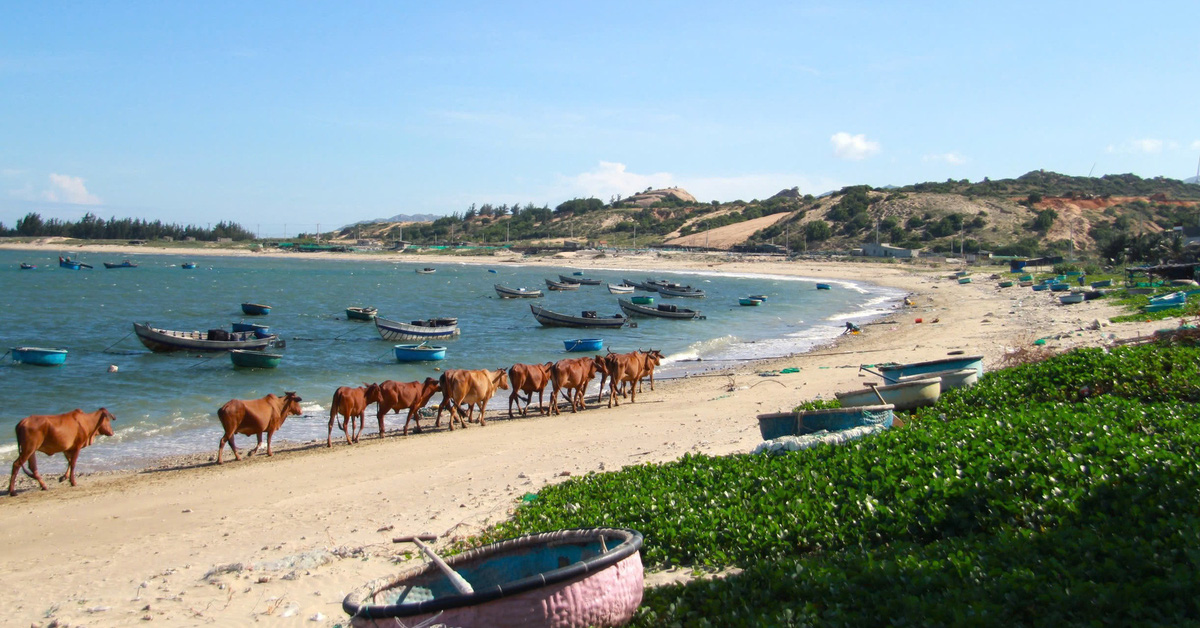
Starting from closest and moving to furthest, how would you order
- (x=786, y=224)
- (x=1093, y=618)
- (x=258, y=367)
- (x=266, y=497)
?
(x=1093, y=618) < (x=266, y=497) < (x=258, y=367) < (x=786, y=224)

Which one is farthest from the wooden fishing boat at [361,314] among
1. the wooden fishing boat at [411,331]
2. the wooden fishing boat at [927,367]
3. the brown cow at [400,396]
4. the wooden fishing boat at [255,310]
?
the wooden fishing boat at [927,367]

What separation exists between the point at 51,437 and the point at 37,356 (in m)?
17.4

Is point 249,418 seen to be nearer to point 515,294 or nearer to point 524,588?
point 524,588

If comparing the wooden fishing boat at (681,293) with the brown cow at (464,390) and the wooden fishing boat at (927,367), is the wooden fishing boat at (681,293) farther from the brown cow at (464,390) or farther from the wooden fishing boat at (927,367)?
the wooden fishing boat at (927,367)

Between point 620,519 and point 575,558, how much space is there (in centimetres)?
210

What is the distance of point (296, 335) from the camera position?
41.7 meters

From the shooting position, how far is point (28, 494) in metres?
14.5

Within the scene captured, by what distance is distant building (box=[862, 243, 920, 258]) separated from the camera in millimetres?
105875

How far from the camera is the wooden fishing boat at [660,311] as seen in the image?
162 ft

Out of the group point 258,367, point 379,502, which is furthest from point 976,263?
point 379,502


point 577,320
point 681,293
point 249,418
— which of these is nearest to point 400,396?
point 249,418

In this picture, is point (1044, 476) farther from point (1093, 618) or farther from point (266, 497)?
point (266, 497)

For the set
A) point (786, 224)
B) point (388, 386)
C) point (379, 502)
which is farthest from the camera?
point (786, 224)

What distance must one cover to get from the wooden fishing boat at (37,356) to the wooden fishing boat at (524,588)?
29101 mm
